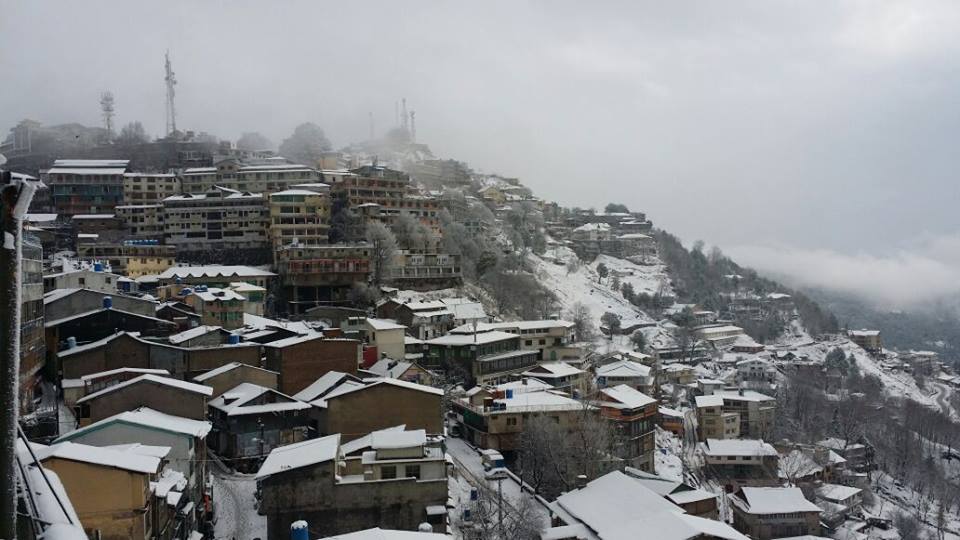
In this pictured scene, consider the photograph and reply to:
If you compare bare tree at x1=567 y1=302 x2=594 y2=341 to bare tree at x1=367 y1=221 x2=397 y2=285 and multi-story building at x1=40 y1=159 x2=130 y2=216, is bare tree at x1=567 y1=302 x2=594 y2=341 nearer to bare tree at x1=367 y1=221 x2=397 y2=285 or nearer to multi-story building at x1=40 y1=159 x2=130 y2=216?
bare tree at x1=367 y1=221 x2=397 y2=285

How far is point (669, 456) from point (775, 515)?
717 cm

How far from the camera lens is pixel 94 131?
79625 millimetres

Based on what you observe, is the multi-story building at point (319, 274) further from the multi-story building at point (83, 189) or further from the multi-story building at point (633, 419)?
the multi-story building at point (83, 189)

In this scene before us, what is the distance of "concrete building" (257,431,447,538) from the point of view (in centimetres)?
1783

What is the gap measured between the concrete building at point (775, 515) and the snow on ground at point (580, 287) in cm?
2744

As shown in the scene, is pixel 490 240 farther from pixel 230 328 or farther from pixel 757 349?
pixel 230 328

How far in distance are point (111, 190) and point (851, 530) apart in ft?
171

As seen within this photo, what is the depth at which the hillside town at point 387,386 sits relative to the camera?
59.9 ft

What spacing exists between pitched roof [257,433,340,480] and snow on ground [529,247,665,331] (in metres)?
40.5

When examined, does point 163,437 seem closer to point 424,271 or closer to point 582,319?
point 424,271

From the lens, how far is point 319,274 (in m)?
41.6

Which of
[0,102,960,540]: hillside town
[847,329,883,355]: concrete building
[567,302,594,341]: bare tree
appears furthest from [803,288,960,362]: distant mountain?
[567,302,594,341]: bare tree

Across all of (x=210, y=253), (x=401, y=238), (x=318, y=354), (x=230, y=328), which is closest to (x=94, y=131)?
(x=210, y=253)

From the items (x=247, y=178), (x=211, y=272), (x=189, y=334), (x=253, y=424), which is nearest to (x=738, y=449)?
(x=253, y=424)
